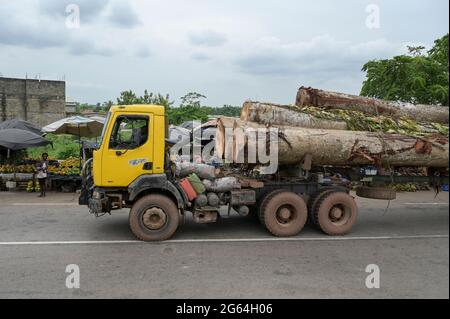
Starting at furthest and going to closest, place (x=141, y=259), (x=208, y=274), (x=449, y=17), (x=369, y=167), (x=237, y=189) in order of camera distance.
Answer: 1. (x=369, y=167)
2. (x=237, y=189)
3. (x=141, y=259)
4. (x=208, y=274)
5. (x=449, y=17)

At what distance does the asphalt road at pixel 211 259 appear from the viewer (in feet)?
17.1

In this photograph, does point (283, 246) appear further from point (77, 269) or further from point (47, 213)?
point (47, 213)

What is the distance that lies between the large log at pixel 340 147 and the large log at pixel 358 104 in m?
0.90

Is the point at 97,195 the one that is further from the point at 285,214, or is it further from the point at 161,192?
the point at 285,214

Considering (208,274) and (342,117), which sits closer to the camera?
(208,274)

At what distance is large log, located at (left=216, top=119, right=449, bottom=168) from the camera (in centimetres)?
786

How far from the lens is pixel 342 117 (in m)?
8.52

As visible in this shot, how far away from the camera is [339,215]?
8.30 meters

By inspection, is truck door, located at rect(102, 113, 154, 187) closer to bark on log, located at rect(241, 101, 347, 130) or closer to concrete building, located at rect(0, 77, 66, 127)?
bark on log, located at rect(241, 101, 347, 130)

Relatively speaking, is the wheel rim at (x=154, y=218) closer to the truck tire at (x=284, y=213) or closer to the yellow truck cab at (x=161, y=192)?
the yellow truck cab at (x=161, y=192)

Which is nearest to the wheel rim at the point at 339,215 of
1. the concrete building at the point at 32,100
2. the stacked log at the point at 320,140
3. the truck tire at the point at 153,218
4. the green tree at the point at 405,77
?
the stacked log at the point at 320,140
